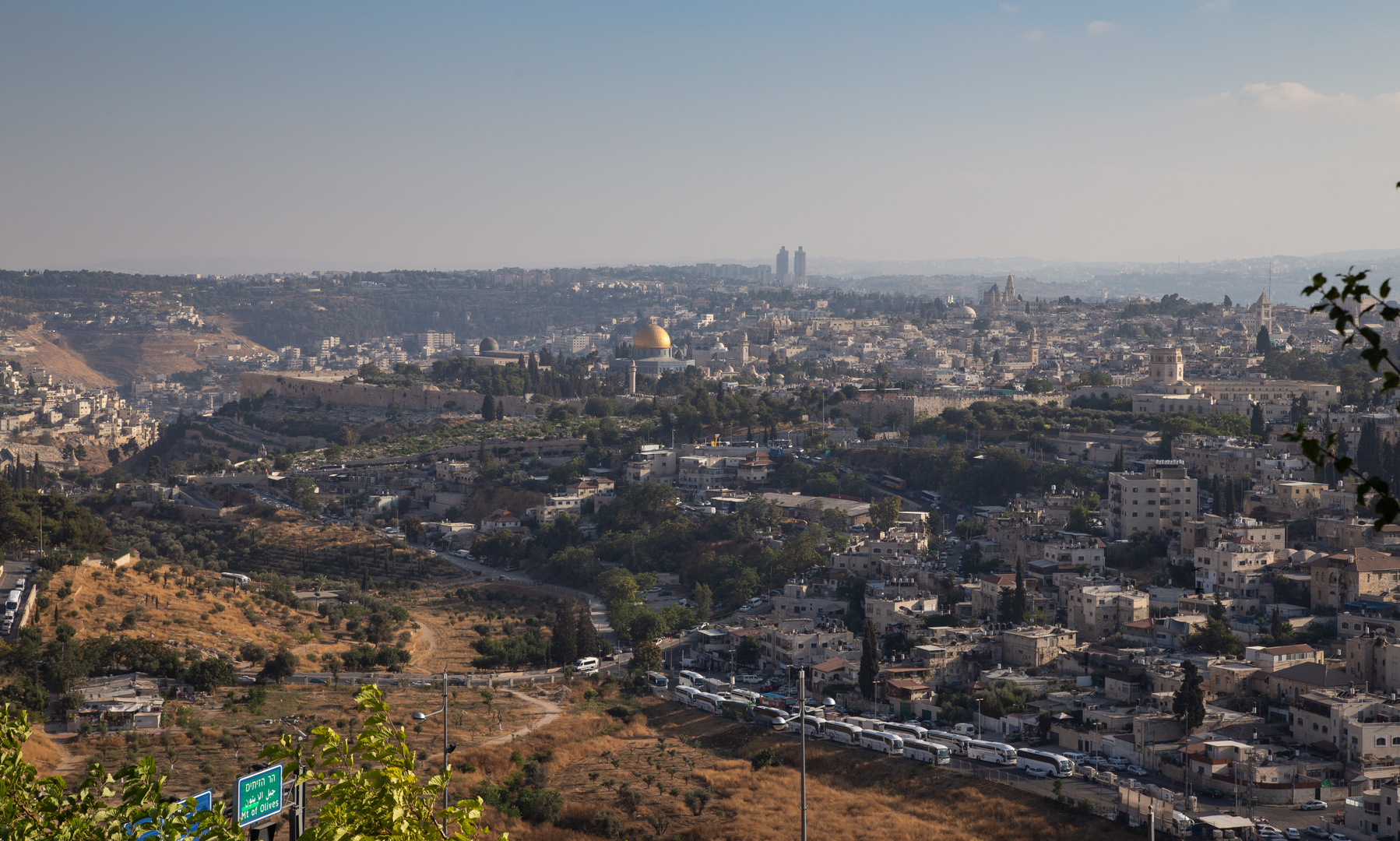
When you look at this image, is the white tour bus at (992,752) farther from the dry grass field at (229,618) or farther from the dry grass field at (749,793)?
the dry grass field at (229,618)

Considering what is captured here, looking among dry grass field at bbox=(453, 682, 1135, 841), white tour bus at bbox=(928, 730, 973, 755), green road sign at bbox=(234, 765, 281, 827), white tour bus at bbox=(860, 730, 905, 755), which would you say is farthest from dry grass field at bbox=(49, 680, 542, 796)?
green road sign at bbox=(234, 765, 281, 827)

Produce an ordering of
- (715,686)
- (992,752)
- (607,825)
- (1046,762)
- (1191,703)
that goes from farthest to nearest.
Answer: (715,686), (1191,703), (992,752), (1046,762), (607,825)

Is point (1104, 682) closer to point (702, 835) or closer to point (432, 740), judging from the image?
point (702, 835)

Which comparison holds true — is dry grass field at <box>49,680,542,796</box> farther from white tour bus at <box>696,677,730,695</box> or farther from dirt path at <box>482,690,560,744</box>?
white tour bus at <box>696,677,730,695</box>

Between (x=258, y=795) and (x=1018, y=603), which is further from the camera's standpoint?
(x=1018, y=603)

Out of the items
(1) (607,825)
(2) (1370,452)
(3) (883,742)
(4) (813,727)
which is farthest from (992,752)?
(2) (1370,452)

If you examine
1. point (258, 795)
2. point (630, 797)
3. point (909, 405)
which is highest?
point (258, 795)

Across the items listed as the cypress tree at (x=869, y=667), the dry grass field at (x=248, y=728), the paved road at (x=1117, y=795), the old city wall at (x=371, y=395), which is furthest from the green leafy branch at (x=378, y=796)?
the old city wall at (x=371, y=395)

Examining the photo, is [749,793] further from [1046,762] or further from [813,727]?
[1046,762]
